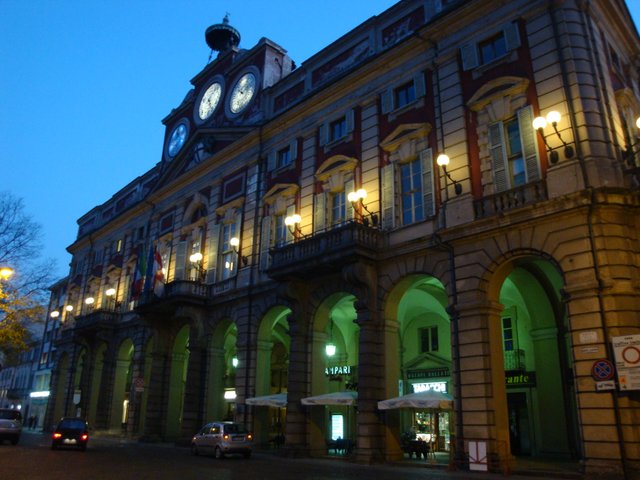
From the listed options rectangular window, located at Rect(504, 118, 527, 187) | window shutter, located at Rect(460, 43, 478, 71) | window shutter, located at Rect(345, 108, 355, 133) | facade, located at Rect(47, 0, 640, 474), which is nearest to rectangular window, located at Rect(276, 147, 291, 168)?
facade, located at Rect(47, 0, 640, 474)

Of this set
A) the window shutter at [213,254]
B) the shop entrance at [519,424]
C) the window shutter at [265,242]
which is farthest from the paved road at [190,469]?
the window shutter at [213,254]

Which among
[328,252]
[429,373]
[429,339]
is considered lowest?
[429,373]

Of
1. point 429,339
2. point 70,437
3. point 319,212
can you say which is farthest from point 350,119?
point 70,437

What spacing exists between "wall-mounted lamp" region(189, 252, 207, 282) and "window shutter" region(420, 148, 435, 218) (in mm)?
15655

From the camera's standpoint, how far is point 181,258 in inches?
1368

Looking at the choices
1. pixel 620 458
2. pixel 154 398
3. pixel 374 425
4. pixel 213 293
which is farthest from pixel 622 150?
pixel 154 398

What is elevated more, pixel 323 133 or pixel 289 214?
pixel 323 133

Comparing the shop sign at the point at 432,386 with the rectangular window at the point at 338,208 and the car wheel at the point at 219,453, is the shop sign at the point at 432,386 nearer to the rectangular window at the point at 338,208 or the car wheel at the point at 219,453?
the rectangular window at the point at 338,208

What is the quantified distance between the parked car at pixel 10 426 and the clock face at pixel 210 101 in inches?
840

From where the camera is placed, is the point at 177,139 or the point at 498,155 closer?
the point at 498,155

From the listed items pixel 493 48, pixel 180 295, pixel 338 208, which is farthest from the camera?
pixel 180 295

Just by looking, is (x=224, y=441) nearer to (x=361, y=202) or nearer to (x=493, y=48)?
(x=361, y=202)

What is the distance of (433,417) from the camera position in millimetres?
26453

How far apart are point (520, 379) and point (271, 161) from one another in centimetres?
1666
